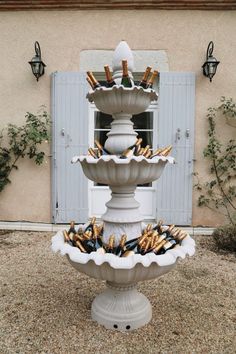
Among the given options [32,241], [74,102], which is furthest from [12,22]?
[32,241]

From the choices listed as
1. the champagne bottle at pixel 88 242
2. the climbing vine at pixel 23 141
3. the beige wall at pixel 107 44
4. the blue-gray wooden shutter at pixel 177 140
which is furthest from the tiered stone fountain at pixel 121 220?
the beige wall at pixel 107 44

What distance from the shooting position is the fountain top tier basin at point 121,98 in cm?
192

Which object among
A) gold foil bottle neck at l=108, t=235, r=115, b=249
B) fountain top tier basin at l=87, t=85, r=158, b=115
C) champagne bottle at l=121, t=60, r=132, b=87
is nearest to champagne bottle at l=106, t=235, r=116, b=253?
gold foil bottle neck at l=108, t=235, r=115, b=249

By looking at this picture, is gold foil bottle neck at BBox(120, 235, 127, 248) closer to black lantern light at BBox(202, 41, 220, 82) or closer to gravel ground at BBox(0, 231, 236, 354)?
gravel ground at BBox(0, 231, 236, 354)

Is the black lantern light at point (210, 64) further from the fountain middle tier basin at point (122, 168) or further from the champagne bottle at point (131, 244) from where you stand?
the champagne bottle at point (131, 244)

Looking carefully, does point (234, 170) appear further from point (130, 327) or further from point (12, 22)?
point (12, 22)

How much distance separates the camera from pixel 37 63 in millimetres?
4484

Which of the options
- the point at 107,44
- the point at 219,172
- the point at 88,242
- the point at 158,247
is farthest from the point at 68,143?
the point at 158,247

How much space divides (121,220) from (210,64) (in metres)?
3.30

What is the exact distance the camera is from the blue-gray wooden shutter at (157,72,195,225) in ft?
15.0

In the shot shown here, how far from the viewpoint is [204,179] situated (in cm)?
468

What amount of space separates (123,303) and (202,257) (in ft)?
6.23

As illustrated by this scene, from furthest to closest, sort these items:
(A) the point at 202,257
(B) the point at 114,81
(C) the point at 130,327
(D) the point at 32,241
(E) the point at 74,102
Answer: (E) the point at 74,102 → (D) the point at 32,241 → (A) the point at 202,257 → (C) the point at 130,327 → (B) the point at 114,81

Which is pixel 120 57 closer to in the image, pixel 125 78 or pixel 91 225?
pixel 125 78
